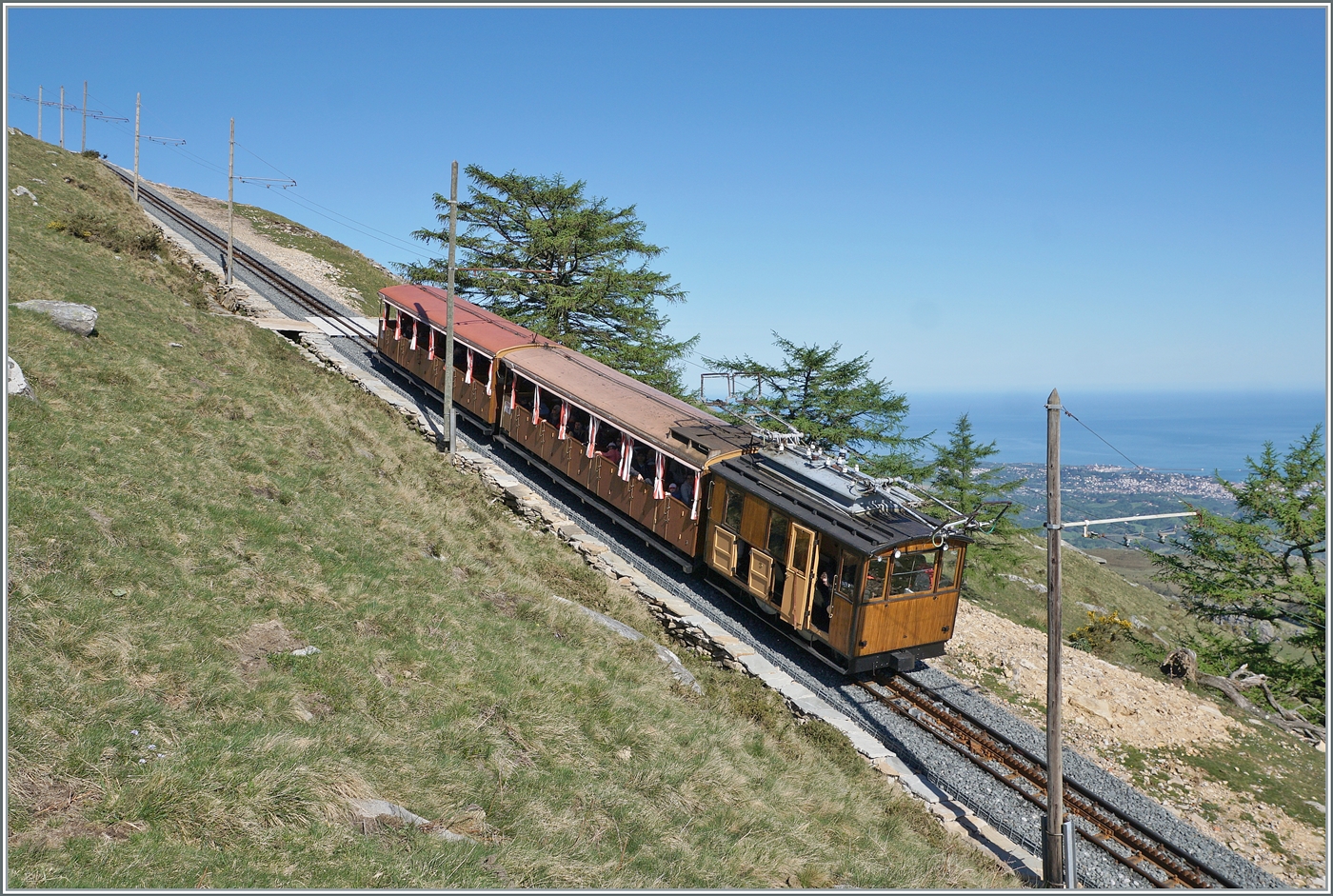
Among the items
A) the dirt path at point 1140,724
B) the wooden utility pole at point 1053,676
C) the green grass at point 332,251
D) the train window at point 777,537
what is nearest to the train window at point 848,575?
the train window at point 777,537

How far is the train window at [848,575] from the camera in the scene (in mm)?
13227

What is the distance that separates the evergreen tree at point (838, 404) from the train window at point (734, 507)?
11.7 meters

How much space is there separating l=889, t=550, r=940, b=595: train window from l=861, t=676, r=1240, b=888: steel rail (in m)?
1.87

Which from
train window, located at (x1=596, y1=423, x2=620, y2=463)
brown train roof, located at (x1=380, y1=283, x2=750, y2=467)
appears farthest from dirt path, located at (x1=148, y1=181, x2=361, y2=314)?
train window, located at (x1=596, y1=423, x2=620, y2=463)

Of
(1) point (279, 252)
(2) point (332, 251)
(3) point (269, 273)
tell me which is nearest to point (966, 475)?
(3) point (269, 273)

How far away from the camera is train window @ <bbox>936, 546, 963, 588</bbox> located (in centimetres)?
1410

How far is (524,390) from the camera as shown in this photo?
22094 millimetres

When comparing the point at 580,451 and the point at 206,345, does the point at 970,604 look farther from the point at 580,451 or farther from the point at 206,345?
the point at 206,345

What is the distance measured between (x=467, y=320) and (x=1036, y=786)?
64.8 feet

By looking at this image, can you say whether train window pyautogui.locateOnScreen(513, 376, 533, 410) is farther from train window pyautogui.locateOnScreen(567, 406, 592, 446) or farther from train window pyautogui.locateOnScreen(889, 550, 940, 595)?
train window pyautogui.locateOnScreen(889, 550, 940, 595)

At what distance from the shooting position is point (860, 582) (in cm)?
1312

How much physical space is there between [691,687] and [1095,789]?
6.02m

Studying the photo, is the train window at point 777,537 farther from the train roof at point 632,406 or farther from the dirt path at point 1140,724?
the dirt path at point 1140,724

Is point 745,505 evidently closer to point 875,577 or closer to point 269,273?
point 875,577
